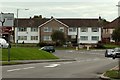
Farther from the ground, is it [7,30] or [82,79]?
[7,30]

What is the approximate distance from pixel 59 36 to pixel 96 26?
2022 cm

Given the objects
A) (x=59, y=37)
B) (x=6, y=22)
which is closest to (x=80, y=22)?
(x=59, y=37)

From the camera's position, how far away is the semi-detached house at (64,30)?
117m

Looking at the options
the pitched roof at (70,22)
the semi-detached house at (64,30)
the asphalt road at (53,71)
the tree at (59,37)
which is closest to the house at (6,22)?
the asphalt road at (53,71)

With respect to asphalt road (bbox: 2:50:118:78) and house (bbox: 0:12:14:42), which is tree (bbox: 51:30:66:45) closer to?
asphalt road (bbox: 2:50:118:78)

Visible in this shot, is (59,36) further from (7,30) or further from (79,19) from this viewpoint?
(7,30)

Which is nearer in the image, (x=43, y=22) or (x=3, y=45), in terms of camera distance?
(x=3, y=45)

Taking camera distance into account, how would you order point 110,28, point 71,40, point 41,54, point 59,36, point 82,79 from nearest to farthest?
1. point 82,79
2. point 41,54
3. point 59,36
4. point 71,40
5. point 110,28

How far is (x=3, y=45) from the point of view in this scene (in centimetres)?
5172

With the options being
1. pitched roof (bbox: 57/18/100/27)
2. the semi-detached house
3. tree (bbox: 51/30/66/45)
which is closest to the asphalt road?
tree (bbox: 51/30/66/45)

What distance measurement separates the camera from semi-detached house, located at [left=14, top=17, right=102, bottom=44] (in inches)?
4606

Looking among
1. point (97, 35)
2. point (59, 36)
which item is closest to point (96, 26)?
point (97, 35)

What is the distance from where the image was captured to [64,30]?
117500 millimetres

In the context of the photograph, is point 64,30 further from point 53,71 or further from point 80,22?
point 53,71
